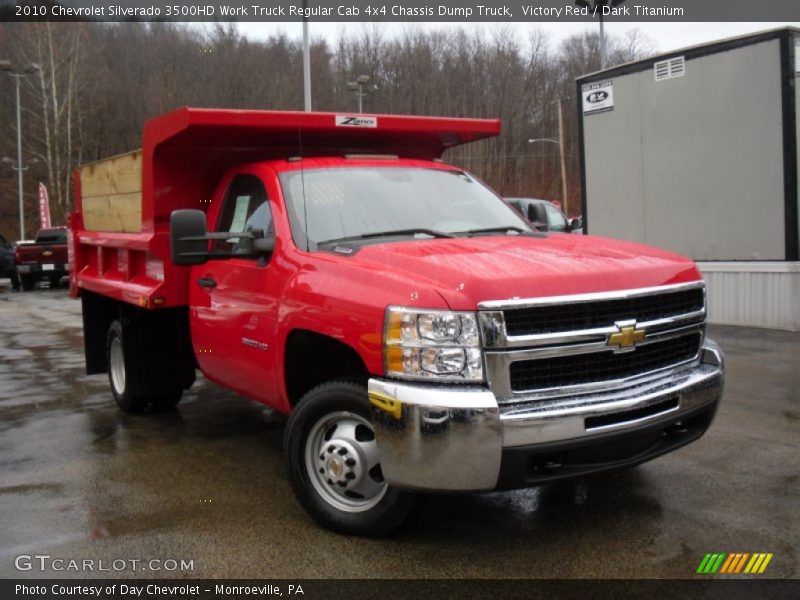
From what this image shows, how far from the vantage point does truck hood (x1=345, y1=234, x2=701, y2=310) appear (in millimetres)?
3520

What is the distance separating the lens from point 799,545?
3791 mm

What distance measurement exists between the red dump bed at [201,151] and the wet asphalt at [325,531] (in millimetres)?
1163

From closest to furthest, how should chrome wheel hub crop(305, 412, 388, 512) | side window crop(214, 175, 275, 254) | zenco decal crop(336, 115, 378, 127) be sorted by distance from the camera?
chrome wheel hub crop(305, 412, 388, 512), side window crop(214, 175, 275, 254), zenco decal crop(336, 115, 378, 127)

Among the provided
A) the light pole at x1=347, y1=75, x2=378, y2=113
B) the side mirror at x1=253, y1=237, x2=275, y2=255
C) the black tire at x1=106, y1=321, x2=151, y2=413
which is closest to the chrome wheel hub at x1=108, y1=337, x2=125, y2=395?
the black tire at x1=106, y1=321, x2=151, y2=413

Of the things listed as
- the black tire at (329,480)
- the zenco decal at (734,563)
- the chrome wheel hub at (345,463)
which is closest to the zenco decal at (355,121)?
the black tire at (329,480)

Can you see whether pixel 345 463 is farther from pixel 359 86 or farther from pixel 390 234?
pixel 359 86

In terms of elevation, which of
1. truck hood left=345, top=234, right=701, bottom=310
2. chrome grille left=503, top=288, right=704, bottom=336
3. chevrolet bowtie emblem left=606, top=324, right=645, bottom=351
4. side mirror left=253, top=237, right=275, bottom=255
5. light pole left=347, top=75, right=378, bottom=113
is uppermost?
light pole left=347, top=75, right=378, bottom=113

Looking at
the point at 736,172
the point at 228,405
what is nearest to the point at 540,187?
the point at 736,172

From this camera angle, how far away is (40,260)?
2458cm

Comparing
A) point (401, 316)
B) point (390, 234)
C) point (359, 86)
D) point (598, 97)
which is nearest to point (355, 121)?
point (390, 234)

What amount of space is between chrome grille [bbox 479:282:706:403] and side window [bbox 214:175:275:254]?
184 centimetres

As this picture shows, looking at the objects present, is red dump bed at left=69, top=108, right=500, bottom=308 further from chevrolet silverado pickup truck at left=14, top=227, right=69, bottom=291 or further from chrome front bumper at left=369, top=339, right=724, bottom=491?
chevrolet silverado pickup truck at left=14, top=227, right=69, bottom=291

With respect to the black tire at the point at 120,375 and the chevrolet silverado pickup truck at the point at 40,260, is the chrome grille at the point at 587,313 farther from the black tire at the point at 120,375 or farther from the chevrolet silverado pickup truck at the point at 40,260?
the chevrolet silverado pickup truck at the point at 40,260

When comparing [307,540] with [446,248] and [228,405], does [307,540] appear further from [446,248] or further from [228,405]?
[228,405]
